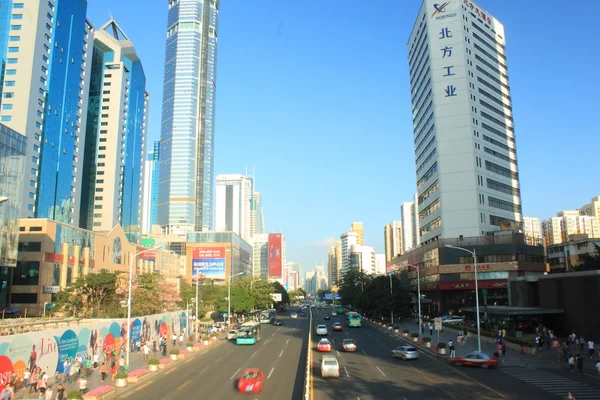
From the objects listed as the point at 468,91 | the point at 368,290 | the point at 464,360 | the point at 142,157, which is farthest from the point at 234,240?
the point at 464,360

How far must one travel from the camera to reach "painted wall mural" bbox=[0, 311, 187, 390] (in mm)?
27234

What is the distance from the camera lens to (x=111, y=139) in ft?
516

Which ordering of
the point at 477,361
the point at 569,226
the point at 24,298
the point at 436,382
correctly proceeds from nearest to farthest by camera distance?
1. the point at 436,382
2. the point at 477,361
3. the point at 24,298
4. the point at 569,226

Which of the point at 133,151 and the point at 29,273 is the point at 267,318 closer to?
the point at 29,273

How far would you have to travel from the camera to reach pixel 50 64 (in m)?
109

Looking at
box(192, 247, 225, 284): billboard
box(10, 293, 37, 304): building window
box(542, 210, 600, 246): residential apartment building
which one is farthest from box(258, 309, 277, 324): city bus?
box(542, 210, 600, 246): residential apartment building

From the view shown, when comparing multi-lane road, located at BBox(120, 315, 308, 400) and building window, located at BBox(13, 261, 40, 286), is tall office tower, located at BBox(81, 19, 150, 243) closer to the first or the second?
building window, located at BBox(13, 261, 40, 286)

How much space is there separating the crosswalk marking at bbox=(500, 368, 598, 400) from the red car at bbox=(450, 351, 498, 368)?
1.02 meters

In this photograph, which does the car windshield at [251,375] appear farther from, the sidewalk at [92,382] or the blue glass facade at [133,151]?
the blue glass facade at [133,151]

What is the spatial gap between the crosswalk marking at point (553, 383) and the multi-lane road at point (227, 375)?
14598mm

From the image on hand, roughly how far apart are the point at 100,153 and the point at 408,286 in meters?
105

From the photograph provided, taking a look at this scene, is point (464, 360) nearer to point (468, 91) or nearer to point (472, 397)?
point (472, 397)

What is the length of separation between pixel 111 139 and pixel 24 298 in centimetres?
8844

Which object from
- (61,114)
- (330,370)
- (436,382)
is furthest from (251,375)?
(61,114)
